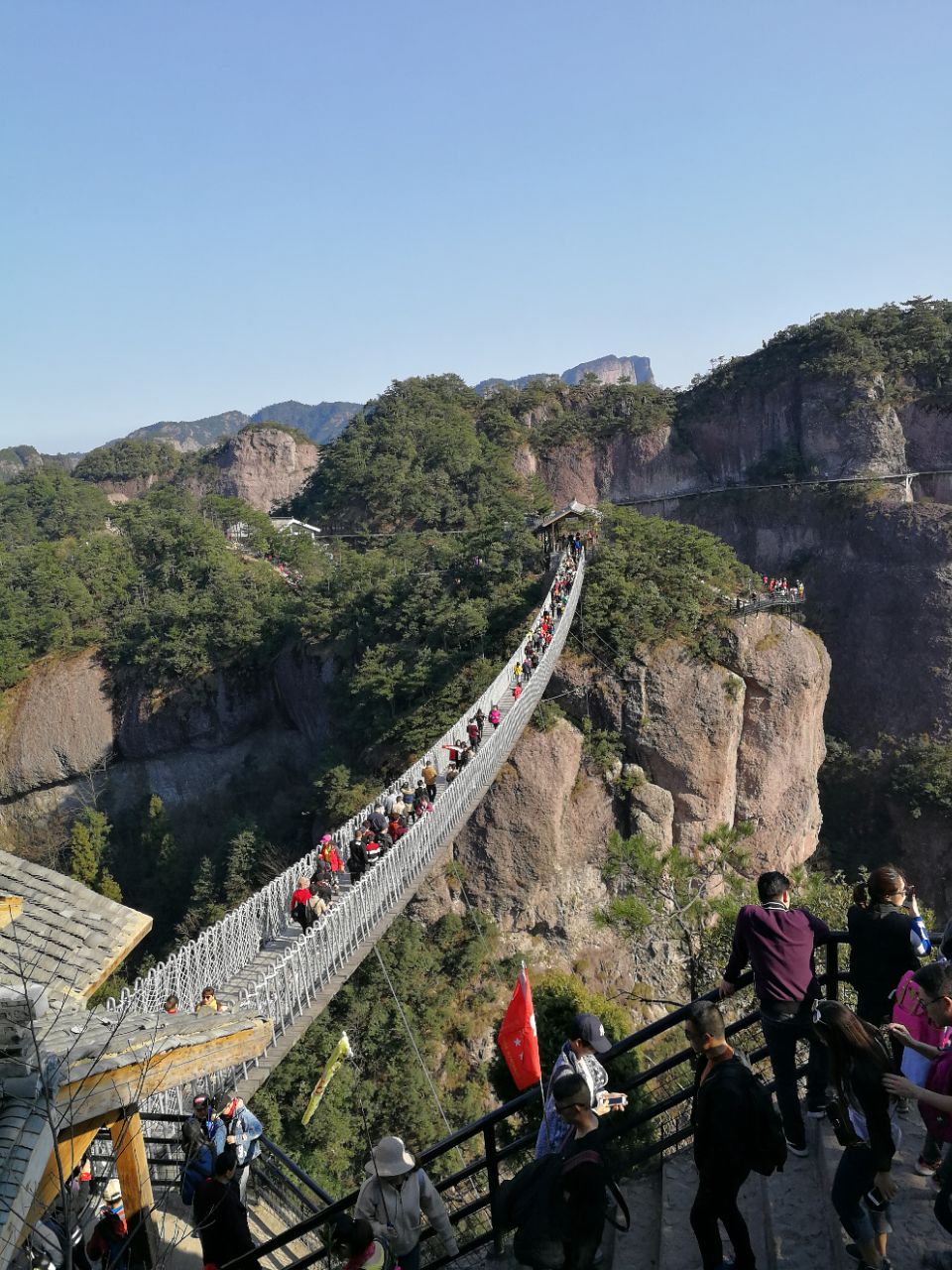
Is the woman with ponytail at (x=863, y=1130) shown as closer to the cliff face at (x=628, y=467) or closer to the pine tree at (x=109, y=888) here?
the pine tree at (x=109, y=888)

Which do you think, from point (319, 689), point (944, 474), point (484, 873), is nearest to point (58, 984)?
point (484, 873)

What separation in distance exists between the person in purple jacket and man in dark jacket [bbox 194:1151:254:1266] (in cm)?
228

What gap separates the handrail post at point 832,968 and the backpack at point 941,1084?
75 cm

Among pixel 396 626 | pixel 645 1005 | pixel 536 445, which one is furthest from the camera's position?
pixel 536 445

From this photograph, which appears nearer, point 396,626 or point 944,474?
point 396,626

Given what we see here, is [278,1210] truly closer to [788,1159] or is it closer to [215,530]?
[788,1159]

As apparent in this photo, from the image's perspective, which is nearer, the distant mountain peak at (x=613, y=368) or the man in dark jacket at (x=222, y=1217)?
the man in dark jacket at (x=222, y=1217)

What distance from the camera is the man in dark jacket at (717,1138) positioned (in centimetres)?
297

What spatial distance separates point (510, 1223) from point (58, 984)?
2716 mm

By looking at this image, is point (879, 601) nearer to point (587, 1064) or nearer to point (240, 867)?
point (240, 867)

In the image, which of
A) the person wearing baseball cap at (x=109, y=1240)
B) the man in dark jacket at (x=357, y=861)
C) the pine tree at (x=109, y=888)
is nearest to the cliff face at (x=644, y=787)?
the man in dark jacket at (x=357, y=861)

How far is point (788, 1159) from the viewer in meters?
3.64

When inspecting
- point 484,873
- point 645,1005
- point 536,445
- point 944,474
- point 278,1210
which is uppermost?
point 536,445

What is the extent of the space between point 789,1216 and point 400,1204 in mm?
1418
